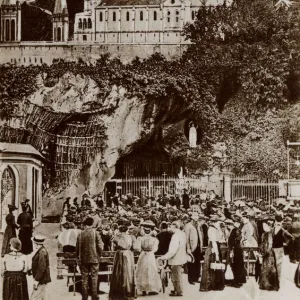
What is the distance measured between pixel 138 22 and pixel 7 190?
2.14m

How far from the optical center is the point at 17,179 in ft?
23.0

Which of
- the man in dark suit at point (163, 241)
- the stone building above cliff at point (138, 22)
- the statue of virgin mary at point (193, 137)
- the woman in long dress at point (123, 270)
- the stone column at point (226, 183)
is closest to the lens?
the woman in long dress at point (123, 270)

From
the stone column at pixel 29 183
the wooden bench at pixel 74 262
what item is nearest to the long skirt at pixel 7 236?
the stone column at pixel 29 183

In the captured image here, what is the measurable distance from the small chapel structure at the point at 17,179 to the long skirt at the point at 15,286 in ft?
2.98

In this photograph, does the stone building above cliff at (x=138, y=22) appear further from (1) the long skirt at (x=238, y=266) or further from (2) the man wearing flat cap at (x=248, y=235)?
(1) the long skirt at (x=238, y=266)

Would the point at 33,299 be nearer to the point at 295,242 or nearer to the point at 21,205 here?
the point at 21,205

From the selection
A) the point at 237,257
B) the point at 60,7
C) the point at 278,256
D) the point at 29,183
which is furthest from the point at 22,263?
the point at 60,7

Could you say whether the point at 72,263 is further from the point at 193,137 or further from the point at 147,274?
the point at 193,137

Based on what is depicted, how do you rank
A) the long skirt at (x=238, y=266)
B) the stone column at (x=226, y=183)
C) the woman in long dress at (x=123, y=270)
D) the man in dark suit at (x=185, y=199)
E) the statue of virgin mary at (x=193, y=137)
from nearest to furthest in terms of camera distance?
the woman in long dress at (x=123, y=270) < the long skirt at (x=238, y=266) < the stone column at (x=226, y=183) < the man in dark suit at (x=185, y=199) < the statue of virgin mary at (x=193, y=137)

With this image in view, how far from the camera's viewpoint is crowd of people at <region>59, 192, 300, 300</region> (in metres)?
6.08

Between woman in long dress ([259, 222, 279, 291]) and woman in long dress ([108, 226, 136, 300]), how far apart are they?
1161 mm

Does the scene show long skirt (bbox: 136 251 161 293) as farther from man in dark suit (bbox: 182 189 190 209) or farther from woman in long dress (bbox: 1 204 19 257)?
man in dark suit (bbox: 182 189 190 209)

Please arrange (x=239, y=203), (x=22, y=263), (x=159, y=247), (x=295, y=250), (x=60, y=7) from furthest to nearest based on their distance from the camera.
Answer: (x=60, y=7) < (x=239, y=203) < (x=295, y=250) < (x=159, y=247) < (x=22, y=263)

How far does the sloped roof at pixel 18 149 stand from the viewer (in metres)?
7.02
